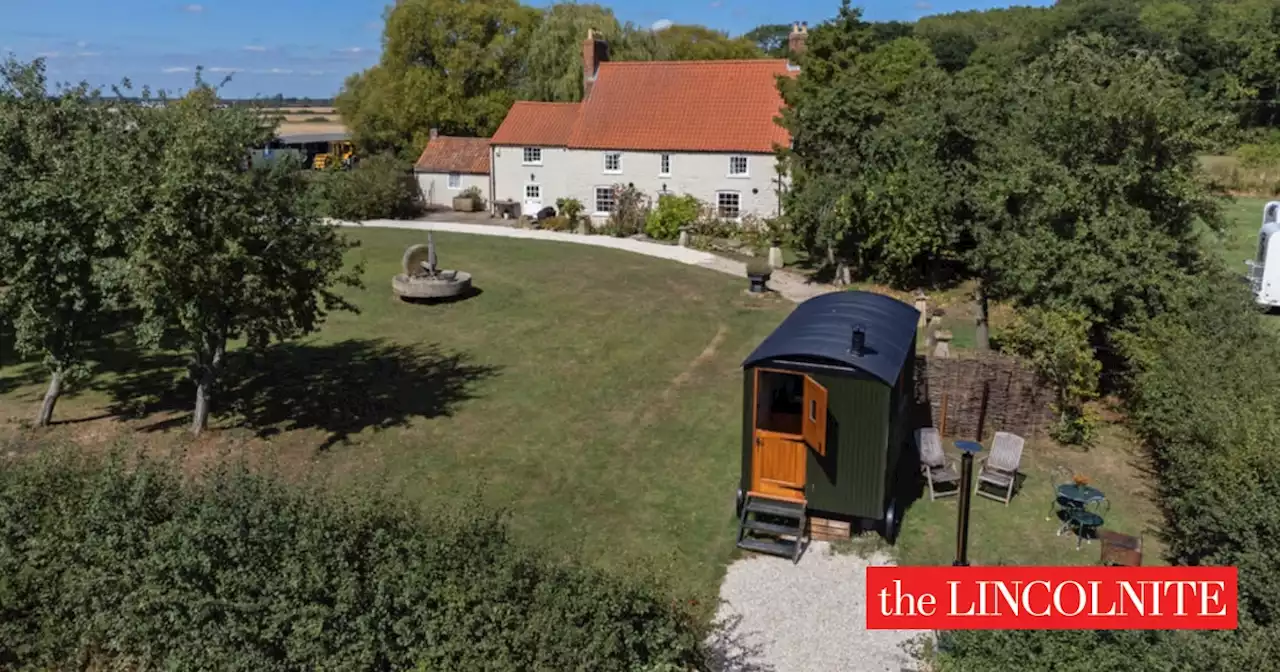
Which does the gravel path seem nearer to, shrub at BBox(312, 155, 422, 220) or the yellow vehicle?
shrub at BBox(312, 155, 422, 220)

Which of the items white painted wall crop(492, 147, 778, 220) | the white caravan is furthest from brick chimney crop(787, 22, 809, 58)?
the white caravan

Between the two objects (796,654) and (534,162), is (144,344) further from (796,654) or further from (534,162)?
(534,162)

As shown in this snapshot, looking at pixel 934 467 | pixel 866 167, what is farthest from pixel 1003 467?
pixel 866 167

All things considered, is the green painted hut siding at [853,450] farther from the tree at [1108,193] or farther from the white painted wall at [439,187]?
the white painted wall at [439,187]

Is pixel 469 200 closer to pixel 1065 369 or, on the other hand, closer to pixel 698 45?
pixel 698 45

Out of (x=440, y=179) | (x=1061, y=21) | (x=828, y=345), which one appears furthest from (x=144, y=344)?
(x=1061, y=21)
